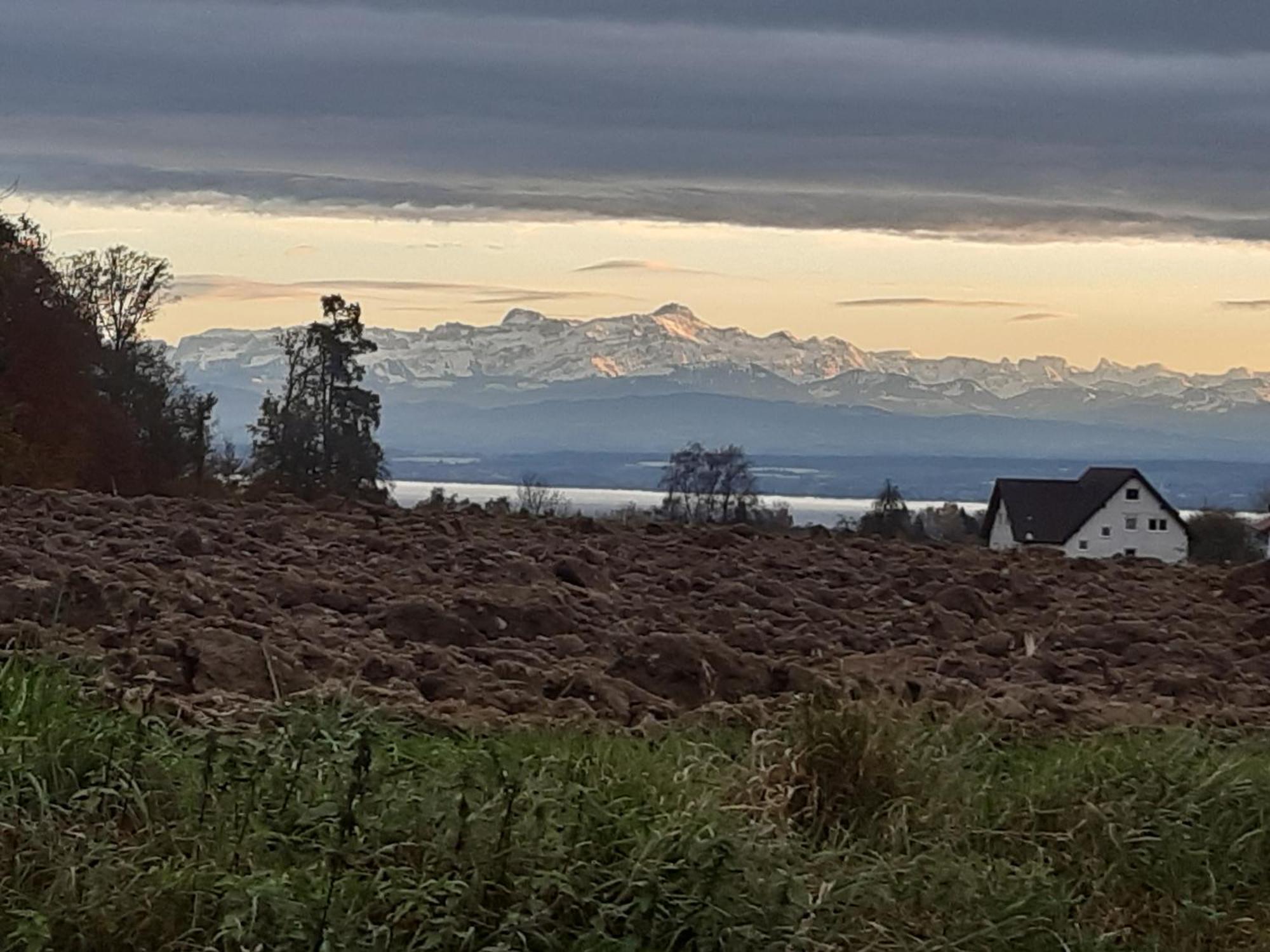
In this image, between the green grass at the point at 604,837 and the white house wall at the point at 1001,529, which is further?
the white house wall at the point at 1001,529

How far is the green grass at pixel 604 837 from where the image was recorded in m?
5.11

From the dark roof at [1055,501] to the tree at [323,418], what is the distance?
9.16m

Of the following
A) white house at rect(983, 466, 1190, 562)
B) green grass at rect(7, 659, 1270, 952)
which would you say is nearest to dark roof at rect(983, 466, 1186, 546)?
white house at rect(983, 466, 1190, 562)

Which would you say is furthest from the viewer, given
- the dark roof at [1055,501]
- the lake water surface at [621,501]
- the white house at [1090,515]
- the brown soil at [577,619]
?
the dark roof at [1055,501]

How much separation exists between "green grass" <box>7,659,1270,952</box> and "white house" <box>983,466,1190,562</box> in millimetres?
20046

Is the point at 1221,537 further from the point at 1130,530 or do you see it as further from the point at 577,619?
the point at 577,619

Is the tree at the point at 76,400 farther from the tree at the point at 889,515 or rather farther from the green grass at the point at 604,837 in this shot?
the green grass at the point at 604,837

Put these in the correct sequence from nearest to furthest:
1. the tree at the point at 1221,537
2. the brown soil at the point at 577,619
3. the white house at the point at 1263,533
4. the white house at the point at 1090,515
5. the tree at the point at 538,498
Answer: the brown soil at the point at 577,619 < the tree at the point at 538,498 < the tree at the point at 1221,537 < the white house at the point at 1263,533 < the white house at the point at 1090,515

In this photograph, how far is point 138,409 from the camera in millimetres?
33375

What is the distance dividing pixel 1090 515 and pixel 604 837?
77.5 ft

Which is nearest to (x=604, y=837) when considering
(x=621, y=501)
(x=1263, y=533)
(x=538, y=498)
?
(x=538, y=498)

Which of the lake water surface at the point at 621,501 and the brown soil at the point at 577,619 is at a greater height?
the lake water surface at the point at 621,501

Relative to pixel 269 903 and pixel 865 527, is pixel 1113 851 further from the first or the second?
pixel 865 527

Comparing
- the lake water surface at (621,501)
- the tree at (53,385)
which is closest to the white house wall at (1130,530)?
the lake water surface at (621,501)
